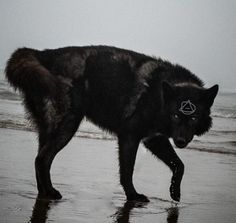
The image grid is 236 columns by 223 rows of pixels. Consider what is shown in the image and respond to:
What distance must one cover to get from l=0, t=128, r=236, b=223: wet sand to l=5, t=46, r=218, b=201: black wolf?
1.09 feet

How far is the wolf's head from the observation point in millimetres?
5562

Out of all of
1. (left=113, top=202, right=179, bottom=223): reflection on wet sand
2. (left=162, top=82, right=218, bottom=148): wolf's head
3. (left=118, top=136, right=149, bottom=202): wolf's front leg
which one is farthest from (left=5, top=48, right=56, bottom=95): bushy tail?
(left=113, top=202, right=179, bottom=223): reflection on wet sand

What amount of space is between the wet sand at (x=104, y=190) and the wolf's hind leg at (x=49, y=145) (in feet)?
0.50

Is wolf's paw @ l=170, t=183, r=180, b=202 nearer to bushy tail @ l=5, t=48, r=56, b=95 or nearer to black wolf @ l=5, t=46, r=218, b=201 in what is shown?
black wolf @ l=5, t=46, r=218, b=201

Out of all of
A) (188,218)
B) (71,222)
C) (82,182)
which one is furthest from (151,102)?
(71,222)

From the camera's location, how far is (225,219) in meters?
4.57

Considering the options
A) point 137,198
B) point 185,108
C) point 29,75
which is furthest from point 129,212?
point 29,75

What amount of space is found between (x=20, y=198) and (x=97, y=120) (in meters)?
1.63

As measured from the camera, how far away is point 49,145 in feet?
18.1

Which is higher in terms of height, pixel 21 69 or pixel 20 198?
pixel 21 69

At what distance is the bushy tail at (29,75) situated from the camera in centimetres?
552

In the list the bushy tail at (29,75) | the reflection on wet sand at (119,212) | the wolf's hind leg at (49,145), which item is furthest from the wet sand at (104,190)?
the bushy tail at (29,75)

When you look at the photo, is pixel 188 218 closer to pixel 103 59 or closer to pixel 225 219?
pixel 225 219

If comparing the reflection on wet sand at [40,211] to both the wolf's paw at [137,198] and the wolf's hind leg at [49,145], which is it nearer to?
the wolf's hind leg at [49,145]
